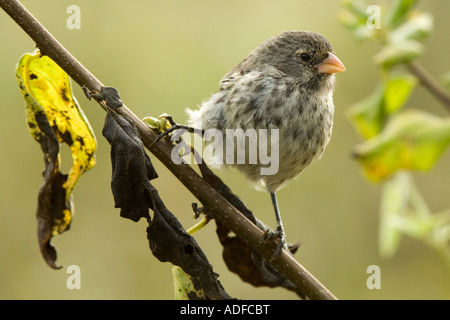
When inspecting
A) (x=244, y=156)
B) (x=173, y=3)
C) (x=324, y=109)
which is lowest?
(x=244, y=156)

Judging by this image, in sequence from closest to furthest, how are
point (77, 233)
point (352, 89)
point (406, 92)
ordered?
point (406, 92), point (77, 233), point (352, 89)

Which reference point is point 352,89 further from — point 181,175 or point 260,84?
point 181,175

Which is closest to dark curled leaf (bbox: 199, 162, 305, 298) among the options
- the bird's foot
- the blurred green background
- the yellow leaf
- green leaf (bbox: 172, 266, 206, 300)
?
the bird's foot

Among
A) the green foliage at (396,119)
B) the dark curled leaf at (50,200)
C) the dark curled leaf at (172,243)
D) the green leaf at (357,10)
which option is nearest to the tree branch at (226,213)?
the dark curled leaf at (172,243)

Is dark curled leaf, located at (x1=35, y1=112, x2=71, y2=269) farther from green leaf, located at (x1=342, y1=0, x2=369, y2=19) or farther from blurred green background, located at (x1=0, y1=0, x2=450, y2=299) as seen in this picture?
blurred green background, located at (x1=0, y1=0, x2=450, y2=299)

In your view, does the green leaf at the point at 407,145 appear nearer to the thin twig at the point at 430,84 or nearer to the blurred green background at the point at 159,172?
the thin twig at the point at 430,84

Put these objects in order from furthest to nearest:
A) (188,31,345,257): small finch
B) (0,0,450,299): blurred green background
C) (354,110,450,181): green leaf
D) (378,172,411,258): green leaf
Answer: (0,0,450,299): blurred green background < (188,31,345,257): small finch < (378,172,411,258): green leaf < (354,110,450,181): green leaf

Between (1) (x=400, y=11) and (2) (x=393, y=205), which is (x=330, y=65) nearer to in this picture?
(2) (x=393, y=205)

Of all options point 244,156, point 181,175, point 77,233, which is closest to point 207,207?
point 181,175
